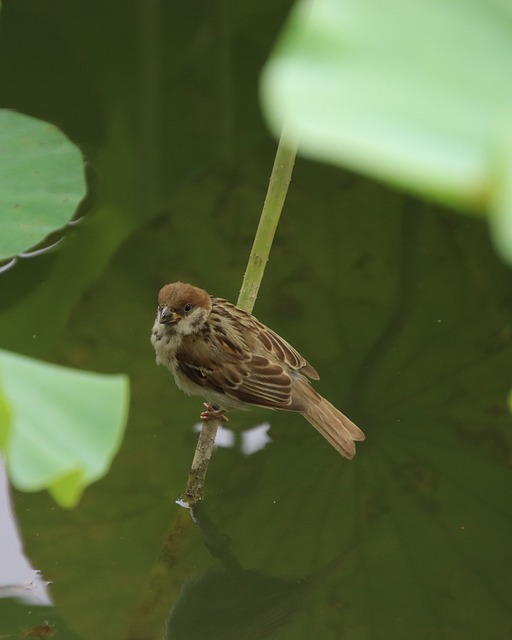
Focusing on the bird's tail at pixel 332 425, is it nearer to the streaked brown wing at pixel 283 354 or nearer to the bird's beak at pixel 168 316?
the streaked brown wing at pixel 283 354

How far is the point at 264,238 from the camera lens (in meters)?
3.20

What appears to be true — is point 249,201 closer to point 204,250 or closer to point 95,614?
point 204,250

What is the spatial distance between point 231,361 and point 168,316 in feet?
1.06

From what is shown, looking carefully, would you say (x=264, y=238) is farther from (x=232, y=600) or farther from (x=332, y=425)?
(x=232, y=600)

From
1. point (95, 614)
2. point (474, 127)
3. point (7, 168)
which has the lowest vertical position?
point (95, 614)

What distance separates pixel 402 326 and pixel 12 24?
10.7ft

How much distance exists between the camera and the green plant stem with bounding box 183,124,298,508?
10.2 ft

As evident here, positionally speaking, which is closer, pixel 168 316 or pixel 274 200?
pixel 274 200

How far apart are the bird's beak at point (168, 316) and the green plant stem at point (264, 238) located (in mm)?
275

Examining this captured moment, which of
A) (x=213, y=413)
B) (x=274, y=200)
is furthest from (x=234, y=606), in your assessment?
(x=274, y=200)

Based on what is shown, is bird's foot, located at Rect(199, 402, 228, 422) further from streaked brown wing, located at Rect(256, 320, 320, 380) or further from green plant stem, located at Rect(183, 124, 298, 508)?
streaked brown wing, located at Rect(256, 320, 320, 380)

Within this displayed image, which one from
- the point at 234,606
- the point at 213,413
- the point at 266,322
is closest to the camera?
the point at 234,606

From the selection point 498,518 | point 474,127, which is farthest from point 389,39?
point 498,518

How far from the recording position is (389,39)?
1.15m
